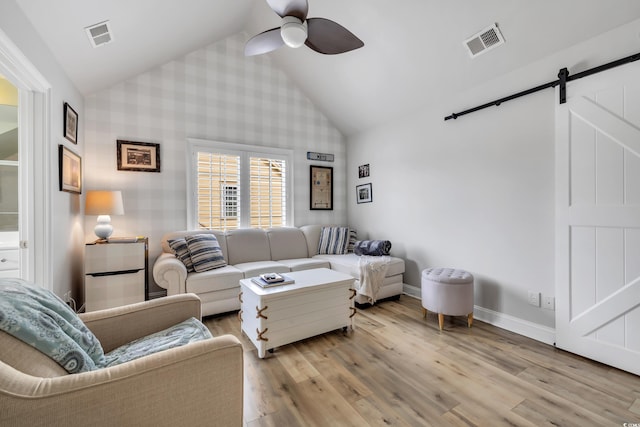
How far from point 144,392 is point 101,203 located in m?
2.62

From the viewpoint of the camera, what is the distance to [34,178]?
207cm

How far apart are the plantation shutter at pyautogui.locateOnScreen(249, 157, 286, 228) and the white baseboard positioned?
288cm

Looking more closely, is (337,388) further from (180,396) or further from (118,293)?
(118,293)

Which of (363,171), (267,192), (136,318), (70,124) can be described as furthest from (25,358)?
(363,171)

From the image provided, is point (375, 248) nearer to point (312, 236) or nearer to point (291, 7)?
point (312, 236)

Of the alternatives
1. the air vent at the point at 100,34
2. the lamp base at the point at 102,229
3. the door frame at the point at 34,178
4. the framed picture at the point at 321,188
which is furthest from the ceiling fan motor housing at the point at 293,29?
the framed picture at the point at 321,188

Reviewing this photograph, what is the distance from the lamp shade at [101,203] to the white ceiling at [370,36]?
3.72 ft

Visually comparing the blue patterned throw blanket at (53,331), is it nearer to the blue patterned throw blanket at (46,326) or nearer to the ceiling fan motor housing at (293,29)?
the blue patterned throw blanket at (46,326)

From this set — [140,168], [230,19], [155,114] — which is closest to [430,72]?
[230,19]

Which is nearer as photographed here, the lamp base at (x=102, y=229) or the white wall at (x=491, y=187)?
the white wall at (x=491, y=187)

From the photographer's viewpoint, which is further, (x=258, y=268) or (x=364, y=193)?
(x=364, y=193)

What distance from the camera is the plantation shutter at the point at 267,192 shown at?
4.19 metres

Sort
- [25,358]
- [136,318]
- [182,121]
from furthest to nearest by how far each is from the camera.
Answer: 1. [182,121]
2. [136,318]
3. [25,358]

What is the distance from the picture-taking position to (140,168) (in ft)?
11.3
